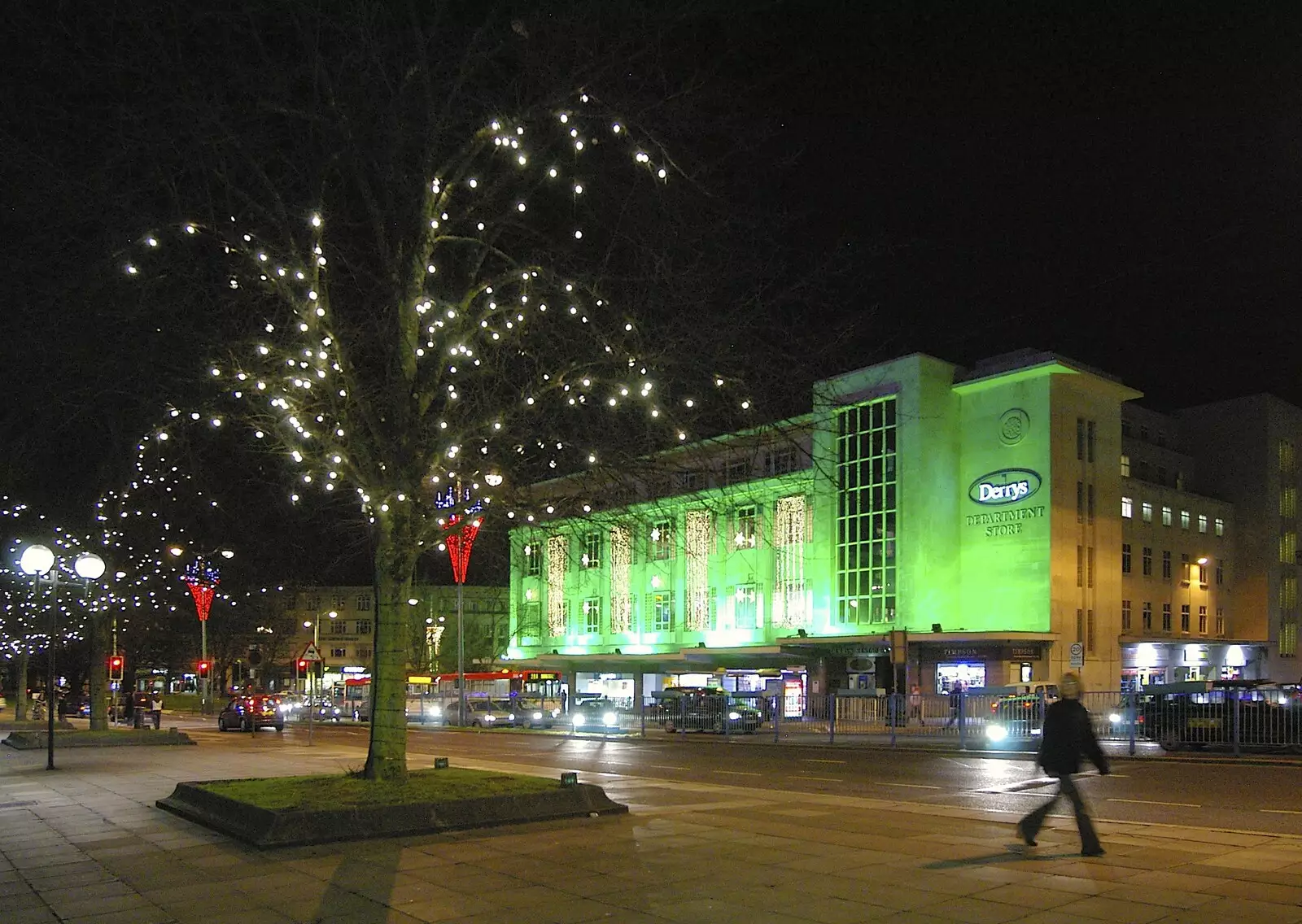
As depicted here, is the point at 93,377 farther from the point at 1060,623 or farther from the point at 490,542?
the point at 1060,623

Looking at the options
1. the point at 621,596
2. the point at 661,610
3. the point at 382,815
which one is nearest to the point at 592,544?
the point at 382,815

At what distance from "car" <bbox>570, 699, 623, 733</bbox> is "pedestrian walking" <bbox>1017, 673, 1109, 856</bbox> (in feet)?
110

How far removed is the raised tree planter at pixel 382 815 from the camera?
10.8 meters

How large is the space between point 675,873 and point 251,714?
3773 centimetres

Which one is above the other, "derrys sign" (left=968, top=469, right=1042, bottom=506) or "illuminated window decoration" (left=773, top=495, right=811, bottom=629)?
"derrys sign" (left=968, top=469, right=1042, bottom=506)

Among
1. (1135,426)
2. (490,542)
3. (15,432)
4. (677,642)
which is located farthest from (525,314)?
(1135,426)

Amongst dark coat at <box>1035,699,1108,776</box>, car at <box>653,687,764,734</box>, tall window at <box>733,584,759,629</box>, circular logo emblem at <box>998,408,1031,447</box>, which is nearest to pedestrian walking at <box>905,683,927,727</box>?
car at <box>653,687,764,734</box>

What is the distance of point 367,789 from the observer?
12.6m

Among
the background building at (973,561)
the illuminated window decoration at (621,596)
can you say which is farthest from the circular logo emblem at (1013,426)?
the illuminated window decoration at (621,596)

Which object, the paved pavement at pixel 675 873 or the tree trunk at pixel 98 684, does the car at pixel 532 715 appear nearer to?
the tree trunk at pixel 98 684

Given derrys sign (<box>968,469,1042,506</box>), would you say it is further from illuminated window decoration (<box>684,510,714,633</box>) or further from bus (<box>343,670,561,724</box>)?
bus (<box>343,670,561,724</box>)

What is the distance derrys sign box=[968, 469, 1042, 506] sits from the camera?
54.6m

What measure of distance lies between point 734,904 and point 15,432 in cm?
2060

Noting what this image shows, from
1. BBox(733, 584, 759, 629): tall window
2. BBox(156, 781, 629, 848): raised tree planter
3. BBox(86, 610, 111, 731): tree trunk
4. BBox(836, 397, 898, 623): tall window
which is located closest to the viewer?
BBox(156, 781, 629, 848): raised tree planter
